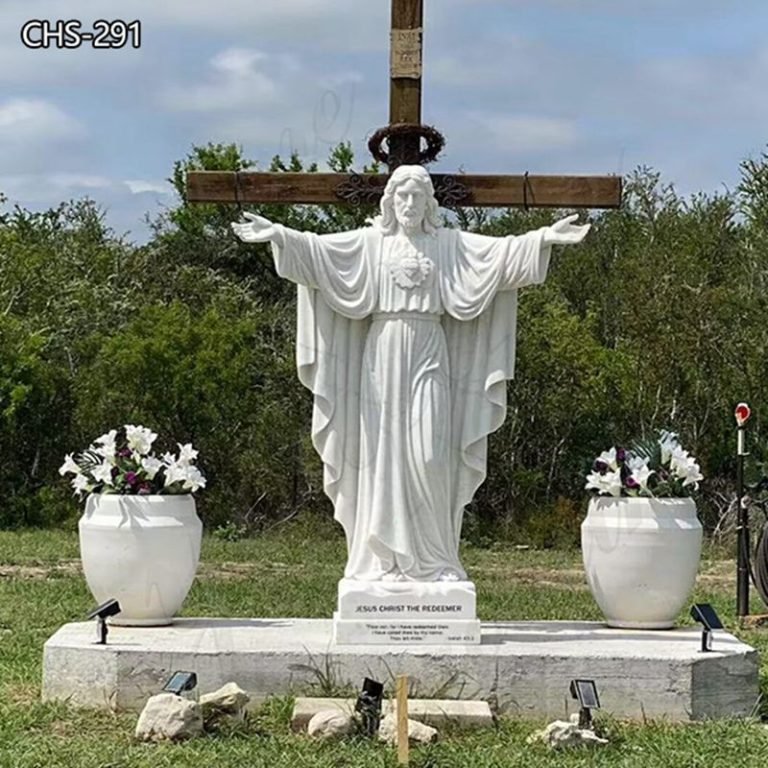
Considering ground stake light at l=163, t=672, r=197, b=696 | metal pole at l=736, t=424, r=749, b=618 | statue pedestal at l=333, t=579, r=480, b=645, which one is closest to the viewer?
ground stake light at l=163, t=672, r=197, b=696

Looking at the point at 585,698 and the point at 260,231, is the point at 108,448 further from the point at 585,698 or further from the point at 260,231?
the point at 585,698

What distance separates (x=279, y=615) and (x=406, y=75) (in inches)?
181

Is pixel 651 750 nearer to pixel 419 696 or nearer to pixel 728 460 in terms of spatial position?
pixel 419 696

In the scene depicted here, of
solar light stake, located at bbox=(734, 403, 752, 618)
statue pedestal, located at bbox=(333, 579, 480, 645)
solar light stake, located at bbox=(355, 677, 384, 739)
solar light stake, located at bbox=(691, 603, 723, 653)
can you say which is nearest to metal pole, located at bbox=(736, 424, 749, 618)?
solar light stake, located at bbox=(734, 403, 752, 618)

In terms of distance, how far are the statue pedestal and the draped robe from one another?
Answer: 132 millimetres

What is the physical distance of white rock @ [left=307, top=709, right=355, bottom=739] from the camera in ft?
21.5

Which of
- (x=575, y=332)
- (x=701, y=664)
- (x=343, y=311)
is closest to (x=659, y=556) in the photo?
(x=701, y=664)

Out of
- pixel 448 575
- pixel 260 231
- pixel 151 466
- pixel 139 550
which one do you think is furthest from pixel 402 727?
pixel 260 231

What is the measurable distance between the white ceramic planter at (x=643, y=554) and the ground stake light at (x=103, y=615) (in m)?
2.51

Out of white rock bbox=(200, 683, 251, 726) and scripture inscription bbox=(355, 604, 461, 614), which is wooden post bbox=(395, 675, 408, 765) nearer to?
white rock bbox=(200, 683, 251, 726)

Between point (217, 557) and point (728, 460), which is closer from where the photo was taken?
point (217, 557)

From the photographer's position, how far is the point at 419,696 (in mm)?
7332

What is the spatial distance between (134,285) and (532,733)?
768 inches

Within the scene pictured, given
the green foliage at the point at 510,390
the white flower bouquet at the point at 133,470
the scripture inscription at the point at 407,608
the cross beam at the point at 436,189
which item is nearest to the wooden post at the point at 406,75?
the cross beam at the point at 436,189
